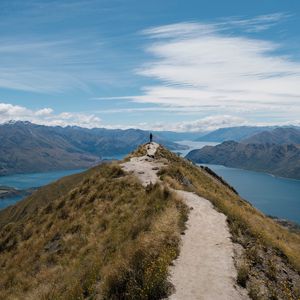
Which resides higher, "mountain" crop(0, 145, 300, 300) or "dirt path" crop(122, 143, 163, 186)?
"dirt path" crop(122, 143, 163, 186)

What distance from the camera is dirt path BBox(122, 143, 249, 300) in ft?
44.9

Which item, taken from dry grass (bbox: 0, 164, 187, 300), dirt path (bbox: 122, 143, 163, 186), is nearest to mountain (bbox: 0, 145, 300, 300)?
dry grass (bbox: 0, 164, 187, 300)

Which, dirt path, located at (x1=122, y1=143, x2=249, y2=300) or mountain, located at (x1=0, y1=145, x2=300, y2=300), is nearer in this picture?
dirt path, located at (x1=122, y1=143, x2=249, y2=300)

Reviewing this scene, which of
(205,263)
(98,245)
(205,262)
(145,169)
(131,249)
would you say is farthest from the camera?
(145,169)

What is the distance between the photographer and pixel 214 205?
27328 mm

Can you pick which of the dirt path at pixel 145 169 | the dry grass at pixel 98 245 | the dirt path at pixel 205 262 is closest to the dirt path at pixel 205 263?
the dirt path at pixel 205 262

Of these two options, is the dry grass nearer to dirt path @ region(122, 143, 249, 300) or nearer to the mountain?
the mountain

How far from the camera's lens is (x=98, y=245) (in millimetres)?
21859

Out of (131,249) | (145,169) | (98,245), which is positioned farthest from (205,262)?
(145,169)

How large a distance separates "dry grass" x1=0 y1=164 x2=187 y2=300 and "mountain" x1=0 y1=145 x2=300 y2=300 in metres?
0.05

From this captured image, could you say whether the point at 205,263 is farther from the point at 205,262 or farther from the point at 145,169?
the point at 145,169

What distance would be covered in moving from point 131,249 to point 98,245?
18.2 feet

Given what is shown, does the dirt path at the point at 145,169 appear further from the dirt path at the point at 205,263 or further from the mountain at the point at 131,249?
the dirt path at the point at 205,263

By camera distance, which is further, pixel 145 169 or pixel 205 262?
pixel 145 169
